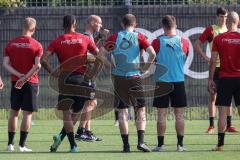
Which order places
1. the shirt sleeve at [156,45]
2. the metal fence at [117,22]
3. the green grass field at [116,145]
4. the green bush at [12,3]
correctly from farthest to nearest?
the green bush at [12,3]
the metal fence at [117,22]
the shirt sleeve at [156,45]
the green grass field at [116,145]

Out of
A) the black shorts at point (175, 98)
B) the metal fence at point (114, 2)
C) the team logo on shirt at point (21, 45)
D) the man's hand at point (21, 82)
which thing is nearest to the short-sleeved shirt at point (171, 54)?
the black shorts at point (175, 98)

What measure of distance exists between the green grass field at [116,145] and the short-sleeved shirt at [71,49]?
4.60 ft

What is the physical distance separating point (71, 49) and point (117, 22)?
25.5 ft

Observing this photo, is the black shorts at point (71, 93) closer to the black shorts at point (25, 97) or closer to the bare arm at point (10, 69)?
the black shorts at point (25, 97)

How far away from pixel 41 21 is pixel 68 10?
2.39ft

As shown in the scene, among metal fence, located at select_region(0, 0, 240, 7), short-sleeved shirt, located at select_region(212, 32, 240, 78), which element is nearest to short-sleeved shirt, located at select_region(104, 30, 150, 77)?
short-sleeved shirt, located at select_region(212, 32, 240, 78)

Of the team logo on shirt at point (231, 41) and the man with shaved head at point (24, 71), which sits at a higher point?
the team logo on shirt at point (231, 41)

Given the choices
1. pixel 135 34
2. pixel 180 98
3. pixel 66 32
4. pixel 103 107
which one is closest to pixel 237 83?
pixel 180 98

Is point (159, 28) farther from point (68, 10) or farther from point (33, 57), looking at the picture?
point (33, 57)

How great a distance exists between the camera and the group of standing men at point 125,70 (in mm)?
14391

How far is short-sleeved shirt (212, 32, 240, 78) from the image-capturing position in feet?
47.1

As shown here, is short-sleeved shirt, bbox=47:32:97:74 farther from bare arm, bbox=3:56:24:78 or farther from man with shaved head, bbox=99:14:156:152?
bare arm, bbox=3:56:24:78

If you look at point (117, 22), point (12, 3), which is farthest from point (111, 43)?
point (12, 3)

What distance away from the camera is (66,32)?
14586mm
